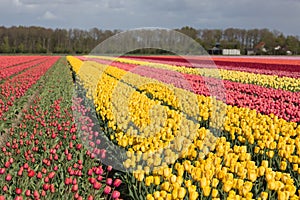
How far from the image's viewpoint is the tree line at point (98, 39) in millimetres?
68250

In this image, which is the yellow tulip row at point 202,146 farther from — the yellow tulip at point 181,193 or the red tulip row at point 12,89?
the red tulip row at point 12,89

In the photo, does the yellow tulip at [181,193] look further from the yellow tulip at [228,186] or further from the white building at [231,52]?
the white building at [231,52]

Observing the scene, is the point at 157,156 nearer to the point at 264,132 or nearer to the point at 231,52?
the point at 264,132

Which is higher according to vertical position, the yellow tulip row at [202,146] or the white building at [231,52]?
the white building at [231,52]

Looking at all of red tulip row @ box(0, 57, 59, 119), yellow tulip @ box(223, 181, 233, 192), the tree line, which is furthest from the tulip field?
the tree line

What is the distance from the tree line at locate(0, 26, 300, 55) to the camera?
68.2 metres

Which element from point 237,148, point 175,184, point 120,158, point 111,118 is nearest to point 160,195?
point 175,184

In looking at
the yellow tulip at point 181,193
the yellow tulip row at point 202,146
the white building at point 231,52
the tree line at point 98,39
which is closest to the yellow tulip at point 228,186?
the yellow tulip row at point 202,146

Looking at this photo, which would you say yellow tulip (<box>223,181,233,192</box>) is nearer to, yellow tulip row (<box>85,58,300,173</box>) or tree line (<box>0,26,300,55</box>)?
yellow tulip row (<box>85,58,300,173</box>)

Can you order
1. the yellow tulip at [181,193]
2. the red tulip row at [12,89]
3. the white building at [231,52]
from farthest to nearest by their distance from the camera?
the white building at [231,52]
the red tulip row at [12,89]
the yellow tulip at [181,193]

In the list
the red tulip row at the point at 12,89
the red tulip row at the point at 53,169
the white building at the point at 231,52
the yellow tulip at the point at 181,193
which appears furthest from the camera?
the white building at the point at 231,52

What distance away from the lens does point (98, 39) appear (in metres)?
72.3

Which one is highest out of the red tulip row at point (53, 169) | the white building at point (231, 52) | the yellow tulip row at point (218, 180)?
the white building at point (231, 52)

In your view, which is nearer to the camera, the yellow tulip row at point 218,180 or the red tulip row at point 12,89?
the yellow tulip row at point 218,180
